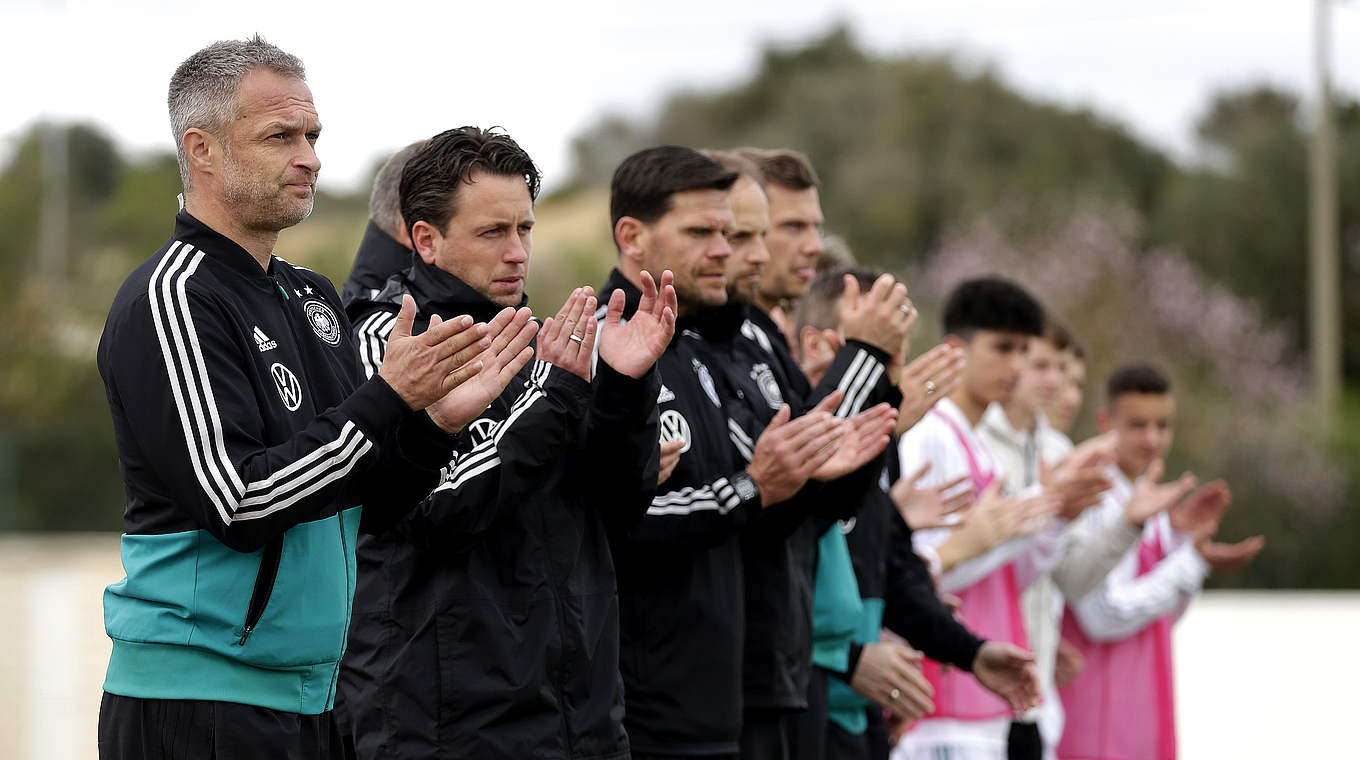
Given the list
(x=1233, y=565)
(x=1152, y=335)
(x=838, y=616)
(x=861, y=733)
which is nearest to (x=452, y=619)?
(x=838, y=616)

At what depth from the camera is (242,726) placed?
10.4 ft

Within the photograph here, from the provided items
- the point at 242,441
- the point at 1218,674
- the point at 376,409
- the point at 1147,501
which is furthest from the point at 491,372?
the point at 1218,674

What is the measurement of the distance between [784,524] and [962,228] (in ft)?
85.8

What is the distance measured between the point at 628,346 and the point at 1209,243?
112 feet

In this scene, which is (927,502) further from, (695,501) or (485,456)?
(485,456)

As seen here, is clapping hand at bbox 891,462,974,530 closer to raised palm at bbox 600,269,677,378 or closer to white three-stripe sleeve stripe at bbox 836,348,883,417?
white three-stripe sleeve stripe at bbox 836,348,883,417

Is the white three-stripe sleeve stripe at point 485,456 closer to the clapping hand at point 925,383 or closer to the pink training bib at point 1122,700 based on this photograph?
the clapping hand at point 925,383

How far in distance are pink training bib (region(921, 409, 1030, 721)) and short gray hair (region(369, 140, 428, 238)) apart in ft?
9.21

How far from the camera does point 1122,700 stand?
24.9ft

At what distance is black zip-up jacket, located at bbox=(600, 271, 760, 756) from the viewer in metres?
4.42

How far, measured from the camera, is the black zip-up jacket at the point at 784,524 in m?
4.78

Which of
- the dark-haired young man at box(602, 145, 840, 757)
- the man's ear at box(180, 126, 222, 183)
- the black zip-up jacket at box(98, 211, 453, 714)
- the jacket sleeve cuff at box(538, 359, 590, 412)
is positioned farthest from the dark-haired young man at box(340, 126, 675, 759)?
the man's ear at box(180, 126, 222, 183)

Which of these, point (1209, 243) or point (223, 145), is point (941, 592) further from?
point (1209, 243)

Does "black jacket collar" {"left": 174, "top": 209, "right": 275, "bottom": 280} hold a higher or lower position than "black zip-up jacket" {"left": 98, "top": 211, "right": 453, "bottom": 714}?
higher
